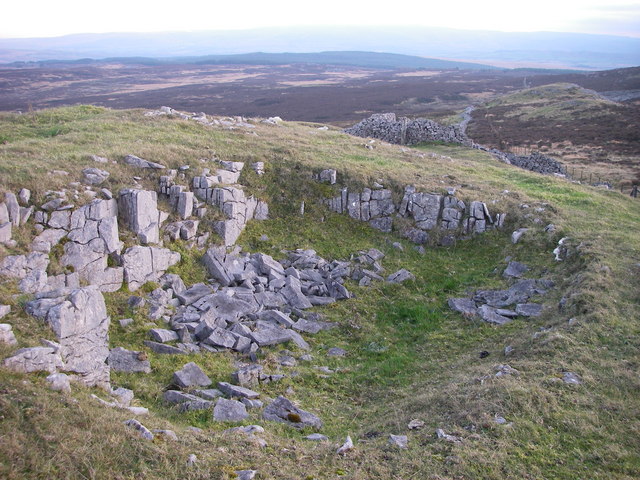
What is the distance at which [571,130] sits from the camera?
63.7 metres

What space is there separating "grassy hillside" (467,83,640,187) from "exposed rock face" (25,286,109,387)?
40.0 m

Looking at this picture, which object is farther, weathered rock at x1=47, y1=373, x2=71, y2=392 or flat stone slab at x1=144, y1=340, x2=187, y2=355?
flat stone slab at x1=144, y1=340, x2=187, y2=355

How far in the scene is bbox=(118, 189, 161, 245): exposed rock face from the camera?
51.0ft

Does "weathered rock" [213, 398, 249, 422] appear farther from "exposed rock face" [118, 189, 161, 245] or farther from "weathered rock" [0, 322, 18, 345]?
"exposed rock face" [118, 189, 161, 245]

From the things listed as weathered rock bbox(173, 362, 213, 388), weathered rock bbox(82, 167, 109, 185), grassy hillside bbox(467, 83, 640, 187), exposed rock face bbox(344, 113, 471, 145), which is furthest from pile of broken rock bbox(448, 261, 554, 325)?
exposed rock face bbox(344, 113, 471, 145)

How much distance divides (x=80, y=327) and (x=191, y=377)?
261cm

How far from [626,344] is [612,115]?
68.7m

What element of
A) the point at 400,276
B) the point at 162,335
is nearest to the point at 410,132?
the point at 400,276

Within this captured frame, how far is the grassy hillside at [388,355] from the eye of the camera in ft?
24.7

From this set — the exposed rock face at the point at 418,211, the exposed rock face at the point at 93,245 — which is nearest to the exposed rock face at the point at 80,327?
the exposed rock face at the point at 93,245

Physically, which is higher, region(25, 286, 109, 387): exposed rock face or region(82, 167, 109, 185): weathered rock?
region(82, 167, 109, 185): weathered rock

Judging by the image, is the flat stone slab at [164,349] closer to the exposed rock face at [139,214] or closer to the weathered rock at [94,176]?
the exposed rock face at [139,214]

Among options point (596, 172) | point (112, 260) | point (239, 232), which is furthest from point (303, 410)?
point (596, 172)

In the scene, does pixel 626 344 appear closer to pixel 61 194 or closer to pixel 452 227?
pixel 452 227
